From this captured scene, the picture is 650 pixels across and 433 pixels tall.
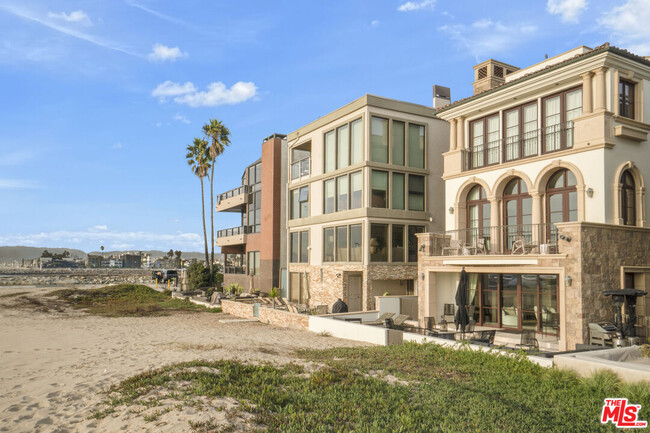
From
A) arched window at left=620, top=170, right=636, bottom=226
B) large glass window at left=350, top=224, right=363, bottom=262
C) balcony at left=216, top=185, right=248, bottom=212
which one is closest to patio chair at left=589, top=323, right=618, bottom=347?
arched window at left=620, top=170, right=636, bottom=226

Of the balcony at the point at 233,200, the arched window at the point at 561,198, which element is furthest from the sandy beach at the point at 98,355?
the balcony at the point at 233,200

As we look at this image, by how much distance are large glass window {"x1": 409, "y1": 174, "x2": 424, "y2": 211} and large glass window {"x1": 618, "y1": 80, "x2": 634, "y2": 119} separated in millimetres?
11338

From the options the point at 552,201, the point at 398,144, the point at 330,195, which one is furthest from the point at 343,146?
the point at 552,201

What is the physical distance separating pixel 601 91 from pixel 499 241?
6824mm

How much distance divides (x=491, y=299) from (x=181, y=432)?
15.7 metres

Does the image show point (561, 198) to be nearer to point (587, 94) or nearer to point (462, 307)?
point (587, 94)

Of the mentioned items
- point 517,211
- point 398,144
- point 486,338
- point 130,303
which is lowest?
point 130,303

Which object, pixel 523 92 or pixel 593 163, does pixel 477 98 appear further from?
→ pixel 593 163

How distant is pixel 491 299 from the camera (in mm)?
20375

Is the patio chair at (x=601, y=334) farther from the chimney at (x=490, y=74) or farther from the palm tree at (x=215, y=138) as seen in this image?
the palm tree at (x=215, y=138)

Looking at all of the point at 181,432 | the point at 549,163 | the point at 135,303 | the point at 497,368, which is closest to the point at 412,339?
the point at 497,368

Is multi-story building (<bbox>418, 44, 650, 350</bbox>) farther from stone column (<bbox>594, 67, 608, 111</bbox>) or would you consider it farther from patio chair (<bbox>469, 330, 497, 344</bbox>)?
patio chair (<bbox>469, 330, 497, 344</bbox>)

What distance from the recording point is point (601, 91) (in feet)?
56.7

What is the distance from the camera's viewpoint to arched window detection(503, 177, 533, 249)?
64.9 ft
